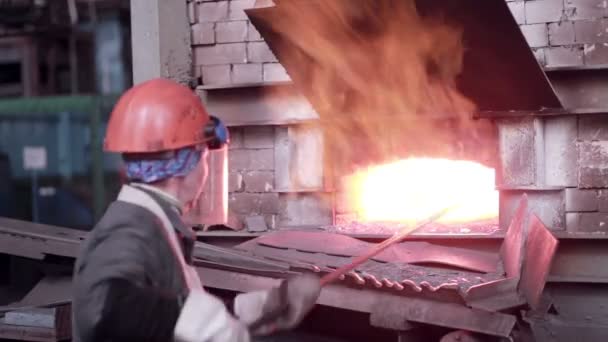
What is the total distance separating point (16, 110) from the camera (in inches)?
480

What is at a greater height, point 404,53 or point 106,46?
point 106,46

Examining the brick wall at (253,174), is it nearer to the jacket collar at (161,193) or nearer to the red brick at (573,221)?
the red brick at (573,221)

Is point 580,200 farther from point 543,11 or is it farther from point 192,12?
point 192,12

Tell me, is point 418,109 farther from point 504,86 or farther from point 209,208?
point 209,208

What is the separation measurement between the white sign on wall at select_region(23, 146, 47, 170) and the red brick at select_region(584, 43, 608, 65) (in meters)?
8.48

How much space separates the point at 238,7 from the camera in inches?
264

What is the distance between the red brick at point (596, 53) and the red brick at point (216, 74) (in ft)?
9.43

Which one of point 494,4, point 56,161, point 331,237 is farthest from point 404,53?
point 56,161

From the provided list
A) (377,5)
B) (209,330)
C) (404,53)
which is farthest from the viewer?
(404,53)

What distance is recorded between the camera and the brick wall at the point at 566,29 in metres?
5.82

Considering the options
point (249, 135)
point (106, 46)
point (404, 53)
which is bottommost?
point (249, 135)

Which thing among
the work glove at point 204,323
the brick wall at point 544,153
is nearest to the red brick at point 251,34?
the brick wall at point 544,153

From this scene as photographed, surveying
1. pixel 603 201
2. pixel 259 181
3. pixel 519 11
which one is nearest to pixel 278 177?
pixel 259 181

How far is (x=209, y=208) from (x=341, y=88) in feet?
4.42
